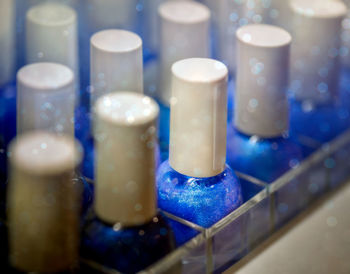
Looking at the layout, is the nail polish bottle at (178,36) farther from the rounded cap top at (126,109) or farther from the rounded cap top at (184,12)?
the rounded cap top at (126,109)

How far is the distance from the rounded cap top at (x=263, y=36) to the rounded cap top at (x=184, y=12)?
3 centimetres

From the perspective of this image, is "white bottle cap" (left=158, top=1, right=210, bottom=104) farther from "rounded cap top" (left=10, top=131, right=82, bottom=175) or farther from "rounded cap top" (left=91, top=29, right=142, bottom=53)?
"rounded cap top" (left=10, top=131, right=82, bottom=175)

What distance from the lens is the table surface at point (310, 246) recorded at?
44 centimetres

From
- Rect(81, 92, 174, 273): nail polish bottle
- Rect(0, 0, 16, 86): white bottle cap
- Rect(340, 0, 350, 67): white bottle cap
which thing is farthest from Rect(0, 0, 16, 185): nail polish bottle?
Rect(340, 0, 350, 67): white bottle cap

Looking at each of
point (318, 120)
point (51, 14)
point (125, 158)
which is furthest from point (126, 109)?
point (318, 120)

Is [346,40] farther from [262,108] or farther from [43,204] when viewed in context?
[43,204]

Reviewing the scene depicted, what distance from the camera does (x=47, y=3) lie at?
0.47 m

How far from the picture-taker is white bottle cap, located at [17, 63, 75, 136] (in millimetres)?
374

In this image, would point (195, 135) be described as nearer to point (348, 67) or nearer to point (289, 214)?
point (289, 214)

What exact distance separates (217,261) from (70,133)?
0.11 meters

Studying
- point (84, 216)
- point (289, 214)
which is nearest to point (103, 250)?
point (84, 216)

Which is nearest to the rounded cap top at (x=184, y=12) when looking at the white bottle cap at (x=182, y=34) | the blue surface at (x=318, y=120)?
the white bottle cap at (x=182, y=34)

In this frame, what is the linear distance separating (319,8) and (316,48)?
0.03 meters

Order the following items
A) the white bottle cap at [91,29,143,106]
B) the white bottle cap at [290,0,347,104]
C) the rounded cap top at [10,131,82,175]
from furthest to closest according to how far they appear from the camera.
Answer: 1. the white bottle cap at [290,0,347,104]
2. the white bottle cap at [91,29,143,106]
3. the rounded cap top at [10,131,82,175]
